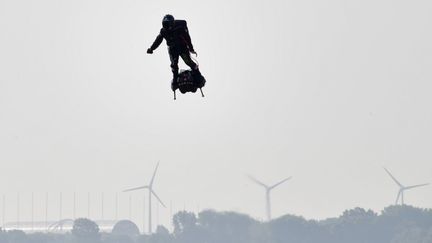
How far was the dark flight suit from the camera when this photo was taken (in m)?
103

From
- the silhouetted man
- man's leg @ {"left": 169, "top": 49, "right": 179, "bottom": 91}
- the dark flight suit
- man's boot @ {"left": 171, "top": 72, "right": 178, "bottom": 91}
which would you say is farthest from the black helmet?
man's boot @ {"left": 171, "top": 72, "right": 178, "bottom": 91}

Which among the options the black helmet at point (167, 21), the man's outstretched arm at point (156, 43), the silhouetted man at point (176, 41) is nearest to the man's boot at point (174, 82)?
the silhouetted man at point (176, 41)

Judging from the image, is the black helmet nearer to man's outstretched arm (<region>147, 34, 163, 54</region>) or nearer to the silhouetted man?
the silhouetted man

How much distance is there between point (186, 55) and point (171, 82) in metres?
2.40

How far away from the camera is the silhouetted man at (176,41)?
337ft

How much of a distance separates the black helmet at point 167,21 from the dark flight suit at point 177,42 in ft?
0.93

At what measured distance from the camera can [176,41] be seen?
4107 inches

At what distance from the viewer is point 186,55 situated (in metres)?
105

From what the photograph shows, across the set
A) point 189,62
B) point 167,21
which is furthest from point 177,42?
point 167,21

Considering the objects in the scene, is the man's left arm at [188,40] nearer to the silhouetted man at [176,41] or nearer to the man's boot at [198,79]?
the silhouetted man at [176,41]

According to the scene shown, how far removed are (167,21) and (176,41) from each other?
2207 mm

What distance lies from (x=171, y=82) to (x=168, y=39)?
340cm

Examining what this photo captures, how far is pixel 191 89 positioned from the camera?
106250 millimetres

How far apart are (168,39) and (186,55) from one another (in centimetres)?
150
